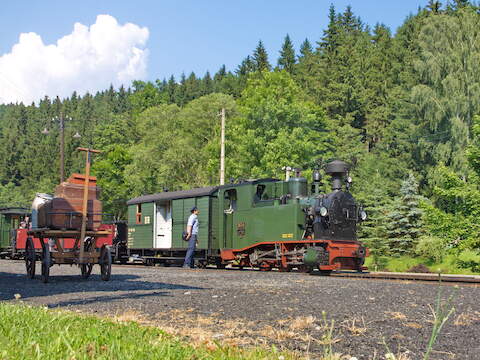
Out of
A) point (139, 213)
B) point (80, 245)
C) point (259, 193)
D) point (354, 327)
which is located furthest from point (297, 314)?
point (139, 213)

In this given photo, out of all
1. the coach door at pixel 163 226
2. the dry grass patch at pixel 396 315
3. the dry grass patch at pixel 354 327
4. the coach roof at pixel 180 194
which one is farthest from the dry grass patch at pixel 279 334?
the coach door at pixel 163 226

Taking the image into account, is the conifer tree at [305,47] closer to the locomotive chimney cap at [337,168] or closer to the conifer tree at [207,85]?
the conifer tree at [207,85]

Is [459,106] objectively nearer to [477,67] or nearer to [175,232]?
[477,67]

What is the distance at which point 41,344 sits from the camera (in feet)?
13.1

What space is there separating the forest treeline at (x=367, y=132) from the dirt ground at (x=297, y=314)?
13.1m

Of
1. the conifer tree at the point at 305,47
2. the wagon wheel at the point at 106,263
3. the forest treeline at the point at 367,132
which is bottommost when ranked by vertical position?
the wagon wheel at the point at 106,263

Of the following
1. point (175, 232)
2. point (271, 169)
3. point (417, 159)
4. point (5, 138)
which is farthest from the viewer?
point (5, 138)

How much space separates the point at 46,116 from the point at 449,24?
152575 millimetres

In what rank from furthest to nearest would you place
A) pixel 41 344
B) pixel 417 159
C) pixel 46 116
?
1. pixel 46 116
2. pixel 417 159
3. pixel 41 344

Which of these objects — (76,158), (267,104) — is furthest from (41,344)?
(76,158)

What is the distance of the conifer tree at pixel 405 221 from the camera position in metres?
27.4

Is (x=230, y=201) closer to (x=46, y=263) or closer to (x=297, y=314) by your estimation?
(x=46, y=263)

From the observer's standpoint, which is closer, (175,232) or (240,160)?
(175,232)

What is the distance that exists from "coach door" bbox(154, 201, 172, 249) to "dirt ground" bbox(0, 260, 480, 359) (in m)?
12.5
